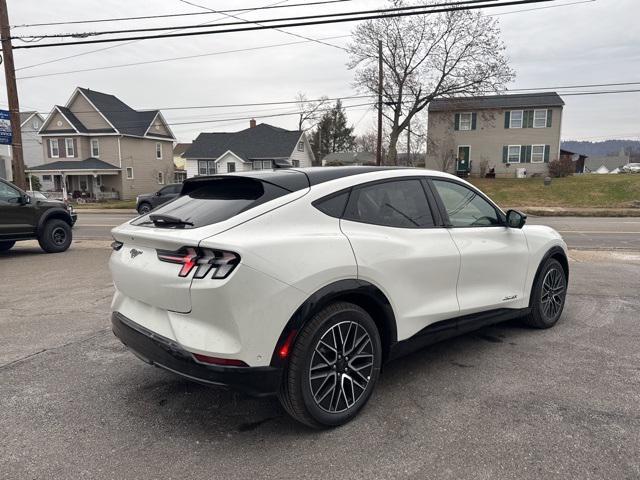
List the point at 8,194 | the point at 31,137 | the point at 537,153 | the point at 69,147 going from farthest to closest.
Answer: the point at 31,137 → the point at 69,147 → the point at 537,153 → the point at 8,194

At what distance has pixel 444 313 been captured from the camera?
3689mm

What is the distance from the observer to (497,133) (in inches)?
1457

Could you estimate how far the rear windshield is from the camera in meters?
2.97

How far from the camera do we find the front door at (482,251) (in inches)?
154

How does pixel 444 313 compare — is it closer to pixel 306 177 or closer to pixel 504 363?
pixel 504 363

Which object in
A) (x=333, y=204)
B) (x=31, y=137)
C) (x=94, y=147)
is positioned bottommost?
(x=333, y=204)

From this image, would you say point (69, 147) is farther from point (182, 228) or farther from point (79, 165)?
point (182, 228)

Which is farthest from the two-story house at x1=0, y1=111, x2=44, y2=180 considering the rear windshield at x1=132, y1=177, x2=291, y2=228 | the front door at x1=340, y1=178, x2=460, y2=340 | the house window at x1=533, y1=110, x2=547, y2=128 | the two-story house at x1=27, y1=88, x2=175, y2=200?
the front door at x1=340, y1=178, x2=460, y2=340

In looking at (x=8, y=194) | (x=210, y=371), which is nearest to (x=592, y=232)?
(x=210, y=371)

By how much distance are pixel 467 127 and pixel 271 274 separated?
38.1 metres

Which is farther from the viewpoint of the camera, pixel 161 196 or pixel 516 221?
pixel 161 196

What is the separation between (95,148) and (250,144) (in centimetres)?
1377

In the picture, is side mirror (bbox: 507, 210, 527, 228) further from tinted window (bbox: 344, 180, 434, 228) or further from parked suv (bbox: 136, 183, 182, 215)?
parked suv (bbox: 136, 183, 182, 215)

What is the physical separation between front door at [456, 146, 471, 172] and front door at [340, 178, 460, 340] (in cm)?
3587
